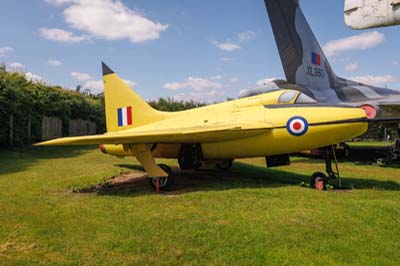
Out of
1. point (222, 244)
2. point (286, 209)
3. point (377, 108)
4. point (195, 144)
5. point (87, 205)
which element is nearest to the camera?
point (222, 244)

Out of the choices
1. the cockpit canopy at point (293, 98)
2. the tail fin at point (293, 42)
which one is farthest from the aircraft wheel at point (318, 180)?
the tail fin at point (293, 42)

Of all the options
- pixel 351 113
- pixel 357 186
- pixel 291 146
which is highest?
pixel 351 113

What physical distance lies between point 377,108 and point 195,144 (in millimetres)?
7386

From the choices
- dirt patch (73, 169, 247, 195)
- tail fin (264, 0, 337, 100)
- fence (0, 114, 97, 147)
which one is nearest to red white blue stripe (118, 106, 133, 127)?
dirt patch (73, 169, 247, 195)

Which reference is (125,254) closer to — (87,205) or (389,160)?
(87,205)

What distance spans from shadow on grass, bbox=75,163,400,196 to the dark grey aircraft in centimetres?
384

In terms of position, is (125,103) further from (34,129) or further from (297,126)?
(34,129)

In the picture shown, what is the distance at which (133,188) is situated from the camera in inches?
332

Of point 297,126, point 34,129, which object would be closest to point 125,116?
point 297,126

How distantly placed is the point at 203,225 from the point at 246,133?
11.7 ft

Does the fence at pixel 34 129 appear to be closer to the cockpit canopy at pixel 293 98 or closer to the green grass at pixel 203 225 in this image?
the green grass at pixel 203 225

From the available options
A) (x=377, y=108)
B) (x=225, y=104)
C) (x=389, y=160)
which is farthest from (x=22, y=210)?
(x=389, y=160)

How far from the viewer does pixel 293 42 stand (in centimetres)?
1326

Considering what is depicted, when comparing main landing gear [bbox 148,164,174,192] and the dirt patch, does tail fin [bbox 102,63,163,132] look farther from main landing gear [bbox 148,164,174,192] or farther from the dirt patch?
main landing gear [bbox 148,164,174,192]
